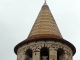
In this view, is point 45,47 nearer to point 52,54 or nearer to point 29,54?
point 52,54

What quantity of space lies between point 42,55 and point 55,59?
1.56 m

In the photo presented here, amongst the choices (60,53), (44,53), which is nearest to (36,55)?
(44,53)

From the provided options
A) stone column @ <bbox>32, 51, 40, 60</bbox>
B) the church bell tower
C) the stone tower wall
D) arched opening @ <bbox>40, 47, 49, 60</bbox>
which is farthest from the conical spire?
stone column @ <bbox>32, 51, 40, 60</bbox>

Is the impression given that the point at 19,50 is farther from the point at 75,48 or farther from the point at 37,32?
the point at 75,48

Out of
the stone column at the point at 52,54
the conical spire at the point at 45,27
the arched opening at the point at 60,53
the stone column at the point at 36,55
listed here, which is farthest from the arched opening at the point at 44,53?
the conical spire at the point at 45,27

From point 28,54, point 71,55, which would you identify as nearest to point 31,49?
point 28,54

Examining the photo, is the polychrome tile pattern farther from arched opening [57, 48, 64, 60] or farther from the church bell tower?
arched opening [57, 48, 64, 60]

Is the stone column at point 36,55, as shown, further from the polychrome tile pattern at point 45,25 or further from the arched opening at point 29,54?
the polychrome tile pattern at point 45,25

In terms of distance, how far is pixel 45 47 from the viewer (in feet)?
91.8

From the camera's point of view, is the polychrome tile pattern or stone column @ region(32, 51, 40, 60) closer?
stone column @ region(32, 51, 40, 60)

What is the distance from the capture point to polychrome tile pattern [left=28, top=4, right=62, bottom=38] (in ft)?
96.3

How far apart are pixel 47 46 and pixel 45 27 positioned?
232 cm

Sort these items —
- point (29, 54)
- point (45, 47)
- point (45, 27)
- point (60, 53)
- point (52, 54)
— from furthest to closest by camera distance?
point (45, 27)
point (29, 54)
point (60, 53)
point (45, 47)
point (52, 54)

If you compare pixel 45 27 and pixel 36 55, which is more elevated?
pixel 45 27
